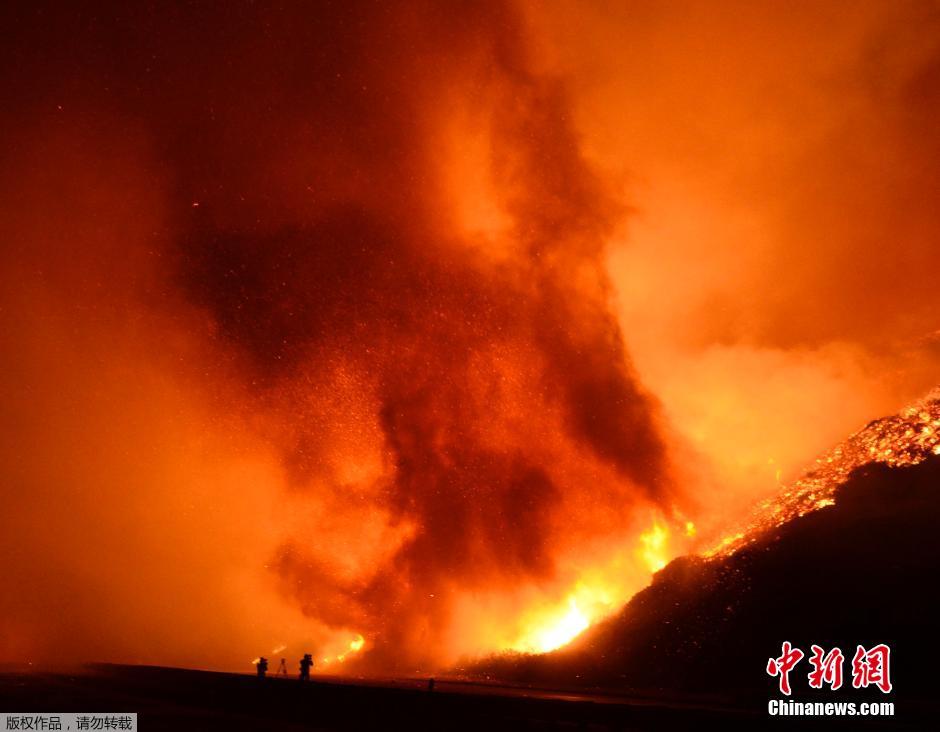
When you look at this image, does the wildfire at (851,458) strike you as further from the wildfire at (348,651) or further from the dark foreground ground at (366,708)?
the wildfire at (348,651)

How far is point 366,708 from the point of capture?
23359 millimetres

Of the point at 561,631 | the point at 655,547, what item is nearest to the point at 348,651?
the point at 561,631

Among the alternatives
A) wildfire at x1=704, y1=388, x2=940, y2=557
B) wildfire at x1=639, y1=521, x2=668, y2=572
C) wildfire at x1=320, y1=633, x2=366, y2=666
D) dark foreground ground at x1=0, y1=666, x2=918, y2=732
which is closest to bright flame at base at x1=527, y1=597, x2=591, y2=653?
wildfire at x1=639, y1=521, x2=668, y2=572

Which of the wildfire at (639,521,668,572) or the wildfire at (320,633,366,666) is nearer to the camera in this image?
the wildfire at (639,521,668,572)

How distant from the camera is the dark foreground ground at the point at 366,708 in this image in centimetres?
2030

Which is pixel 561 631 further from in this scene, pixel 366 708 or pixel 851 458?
pixel 366 708

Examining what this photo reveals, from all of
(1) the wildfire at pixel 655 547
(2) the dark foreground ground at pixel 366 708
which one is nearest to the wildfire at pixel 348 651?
(1) the wildfire at pixel 655 547

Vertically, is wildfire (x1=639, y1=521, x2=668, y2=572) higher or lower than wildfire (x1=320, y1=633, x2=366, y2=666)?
higher

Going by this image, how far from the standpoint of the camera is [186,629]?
269 ft

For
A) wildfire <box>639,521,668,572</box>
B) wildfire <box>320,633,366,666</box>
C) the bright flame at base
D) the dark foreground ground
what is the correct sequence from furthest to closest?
wildfire <box>320,633,366,666</box> → wildfire <box>639,521,668,572</box> → the bright flame at base → the dark foreground ground

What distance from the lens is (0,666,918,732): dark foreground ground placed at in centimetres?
2030

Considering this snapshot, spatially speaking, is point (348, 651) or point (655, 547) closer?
point (655, 547)

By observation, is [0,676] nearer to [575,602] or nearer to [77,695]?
[77,695]

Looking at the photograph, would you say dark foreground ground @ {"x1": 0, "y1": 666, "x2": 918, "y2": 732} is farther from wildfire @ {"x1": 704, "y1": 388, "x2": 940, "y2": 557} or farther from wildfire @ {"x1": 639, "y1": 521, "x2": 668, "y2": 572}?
wildfire @ {"x1": 704, "y1": 388, "x2": 940, "y2": 557}
